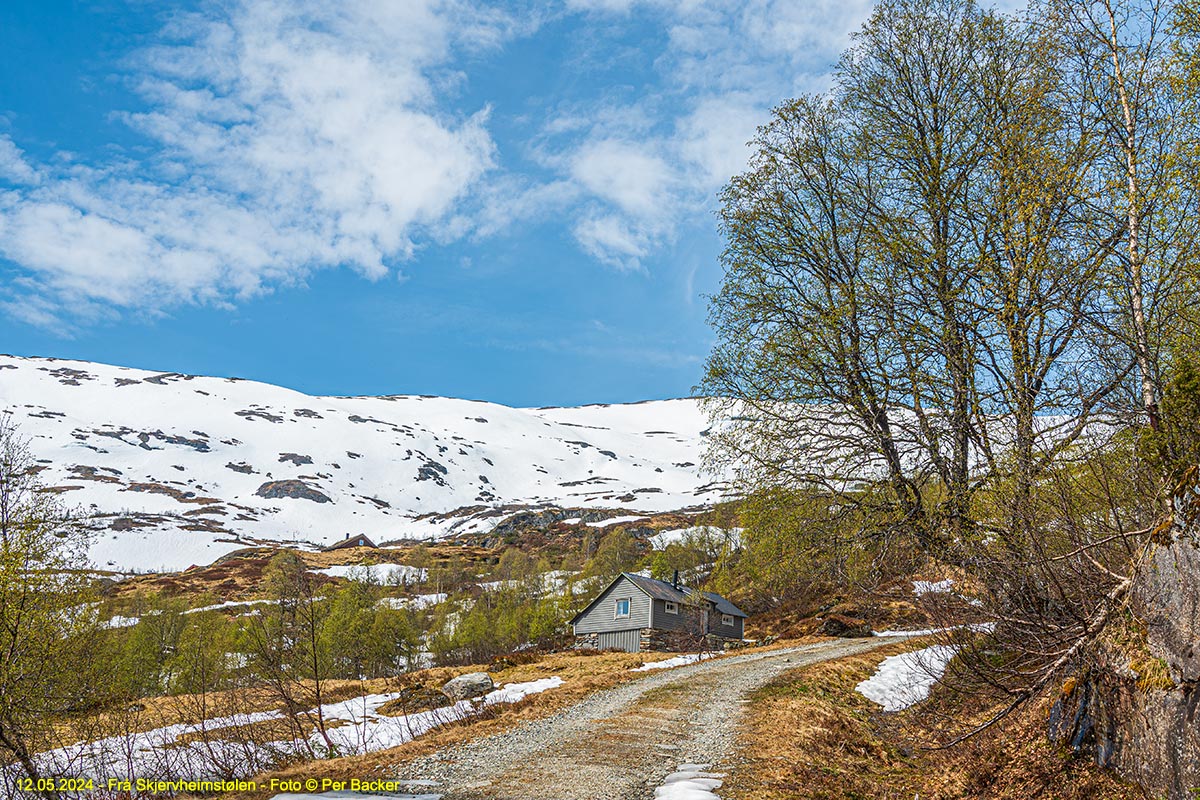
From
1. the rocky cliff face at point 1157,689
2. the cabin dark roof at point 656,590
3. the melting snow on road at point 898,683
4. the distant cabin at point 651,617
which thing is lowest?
the distant cabin at point 651,617

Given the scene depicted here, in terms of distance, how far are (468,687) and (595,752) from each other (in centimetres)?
1696

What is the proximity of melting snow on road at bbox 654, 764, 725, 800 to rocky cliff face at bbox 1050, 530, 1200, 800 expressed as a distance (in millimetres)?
3506

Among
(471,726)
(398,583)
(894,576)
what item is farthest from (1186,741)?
(398,583)

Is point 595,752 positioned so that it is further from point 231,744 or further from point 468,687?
point 468,687

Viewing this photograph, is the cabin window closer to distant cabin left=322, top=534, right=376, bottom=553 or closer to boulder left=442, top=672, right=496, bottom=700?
boulder left=442, top=672, right=496, bottom=700

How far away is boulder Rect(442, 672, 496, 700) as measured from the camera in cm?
2459

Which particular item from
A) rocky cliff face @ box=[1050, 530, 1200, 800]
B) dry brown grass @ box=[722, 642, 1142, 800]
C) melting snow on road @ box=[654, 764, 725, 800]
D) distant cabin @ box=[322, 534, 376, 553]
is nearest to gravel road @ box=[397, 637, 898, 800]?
melting snow on road @ box=[654, 764, 725, 800]

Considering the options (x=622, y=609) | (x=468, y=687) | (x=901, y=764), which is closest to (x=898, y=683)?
(x=901, y=764)

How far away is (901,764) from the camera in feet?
27.3

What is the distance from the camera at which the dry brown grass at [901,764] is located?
6344 mm

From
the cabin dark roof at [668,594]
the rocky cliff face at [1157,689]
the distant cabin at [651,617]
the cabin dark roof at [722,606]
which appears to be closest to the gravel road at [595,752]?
the rocky cliff face at [1157,689]

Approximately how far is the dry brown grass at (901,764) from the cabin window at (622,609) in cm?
4454

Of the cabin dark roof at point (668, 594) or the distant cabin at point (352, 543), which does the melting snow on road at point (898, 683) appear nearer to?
the cabin dark roof at point (668, 594)

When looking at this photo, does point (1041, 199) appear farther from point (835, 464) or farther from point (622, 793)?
point (622, 793)
